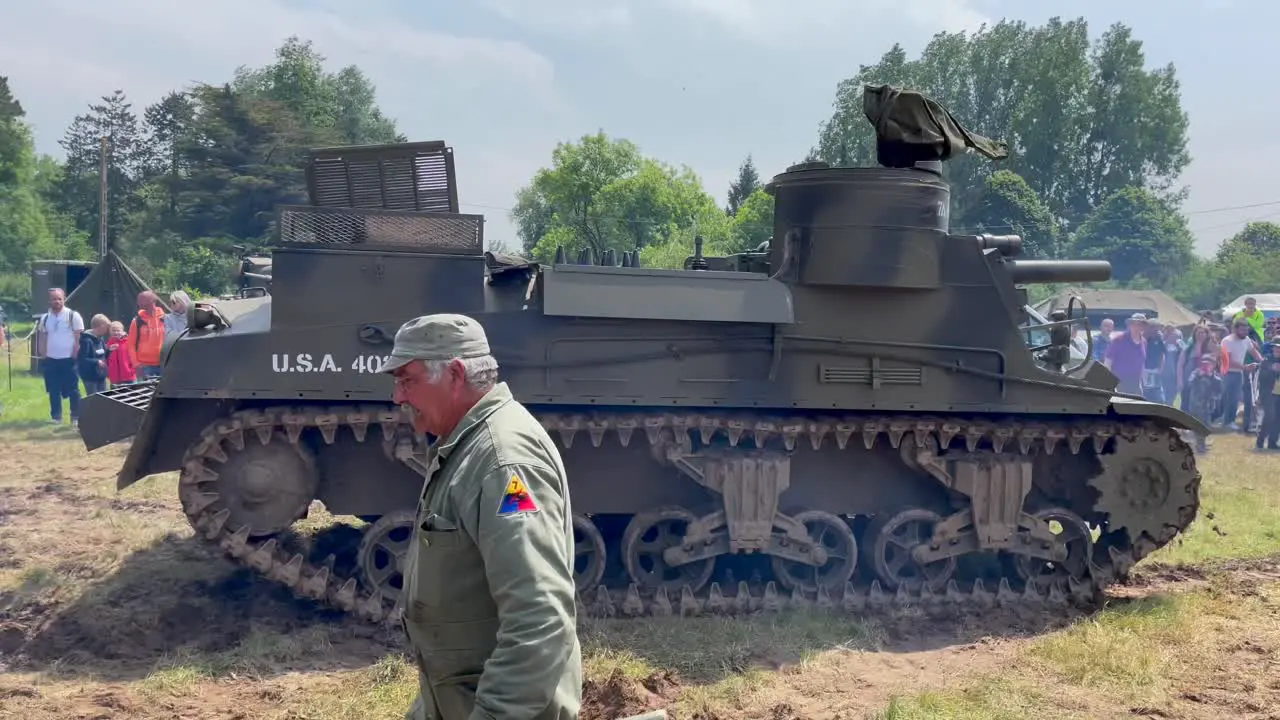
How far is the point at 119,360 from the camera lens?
13898 mm

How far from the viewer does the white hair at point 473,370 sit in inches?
115

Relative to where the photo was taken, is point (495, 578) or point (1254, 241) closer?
point (495, 578)

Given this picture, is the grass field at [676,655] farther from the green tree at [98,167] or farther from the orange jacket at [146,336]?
the green tree at [98,167]

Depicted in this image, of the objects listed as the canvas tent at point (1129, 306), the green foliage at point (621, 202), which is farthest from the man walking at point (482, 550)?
the green foliage at point (621, 202)

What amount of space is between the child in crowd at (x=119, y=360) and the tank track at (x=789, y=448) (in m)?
7.95

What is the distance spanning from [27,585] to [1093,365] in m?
8.19

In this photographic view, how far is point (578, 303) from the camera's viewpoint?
6984 millimetres

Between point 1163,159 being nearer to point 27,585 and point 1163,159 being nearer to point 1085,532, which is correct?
point 1085,532

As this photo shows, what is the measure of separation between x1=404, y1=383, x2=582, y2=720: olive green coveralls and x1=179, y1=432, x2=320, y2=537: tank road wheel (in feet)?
14.0

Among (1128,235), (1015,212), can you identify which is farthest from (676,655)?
(1128,235)

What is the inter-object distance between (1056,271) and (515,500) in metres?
6.84

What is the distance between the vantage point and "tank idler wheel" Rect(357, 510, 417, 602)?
7.09 meters

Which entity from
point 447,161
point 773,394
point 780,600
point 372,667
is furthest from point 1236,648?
point 447,161

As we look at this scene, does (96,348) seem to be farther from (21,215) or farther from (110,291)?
(21,215)
